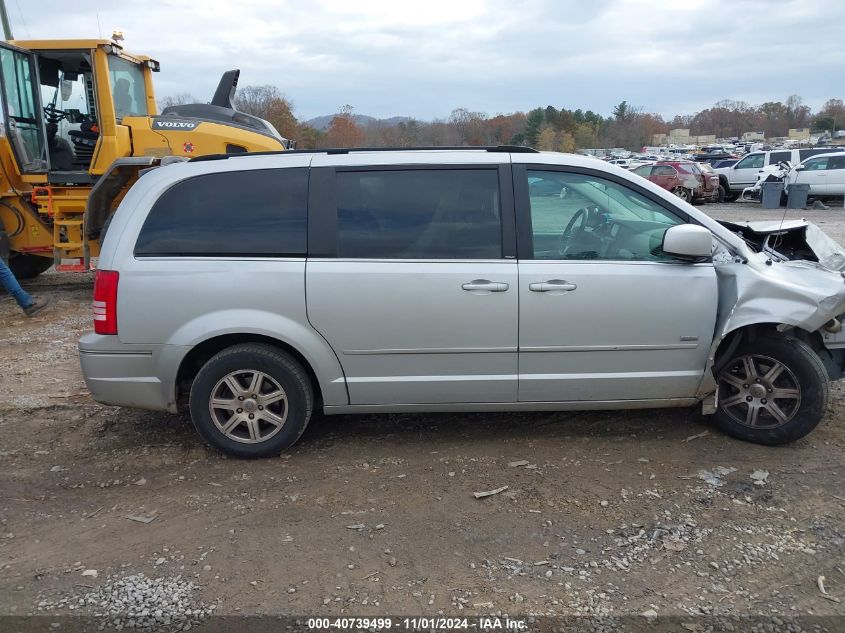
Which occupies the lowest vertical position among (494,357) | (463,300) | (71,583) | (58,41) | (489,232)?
(71,583)

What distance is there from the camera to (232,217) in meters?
4.10

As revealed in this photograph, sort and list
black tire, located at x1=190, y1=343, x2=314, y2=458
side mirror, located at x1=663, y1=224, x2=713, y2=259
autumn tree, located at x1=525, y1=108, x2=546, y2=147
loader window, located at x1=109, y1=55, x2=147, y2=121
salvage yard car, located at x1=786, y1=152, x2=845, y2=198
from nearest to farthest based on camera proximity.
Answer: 1. side mirror, located at x1=663, y1=224, x2=713, y2=259
2. black tire, located at x1=190, y1=343, x2=314, y2=458
3. loader window, located at x1=109, y1=55, x2=147, y2=121
4. salvage yard car, located at x1=786, y1=152, x2=845, y2=198
5. autumn tree, located at x1=525, y1=108, x2=546, y2=147

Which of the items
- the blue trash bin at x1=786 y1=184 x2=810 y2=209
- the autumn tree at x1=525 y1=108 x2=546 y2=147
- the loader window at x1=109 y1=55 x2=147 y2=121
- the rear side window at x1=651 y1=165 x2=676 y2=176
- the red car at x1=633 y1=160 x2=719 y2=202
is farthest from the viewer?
the autumn tree at x1=525 y1=108 x2=546 y2=147

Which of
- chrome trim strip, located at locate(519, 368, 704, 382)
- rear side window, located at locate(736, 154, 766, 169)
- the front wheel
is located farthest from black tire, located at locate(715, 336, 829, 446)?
rear side window, located at locate(736, 154, 766, 169)

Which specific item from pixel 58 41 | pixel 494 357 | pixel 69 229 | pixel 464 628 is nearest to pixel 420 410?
pixel 494 357

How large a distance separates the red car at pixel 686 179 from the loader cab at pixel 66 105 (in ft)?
60.9

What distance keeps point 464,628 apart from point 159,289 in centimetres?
259

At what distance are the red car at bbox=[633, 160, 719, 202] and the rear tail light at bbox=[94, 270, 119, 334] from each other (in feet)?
71.3

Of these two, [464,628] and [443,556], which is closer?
[464,628]

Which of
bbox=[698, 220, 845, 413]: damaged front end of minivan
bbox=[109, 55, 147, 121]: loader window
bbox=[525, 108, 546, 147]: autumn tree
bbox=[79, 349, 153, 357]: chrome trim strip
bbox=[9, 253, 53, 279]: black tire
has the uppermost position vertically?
bbox=[525, 108, 546, 147]: autumn tree

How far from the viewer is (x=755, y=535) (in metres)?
3.30

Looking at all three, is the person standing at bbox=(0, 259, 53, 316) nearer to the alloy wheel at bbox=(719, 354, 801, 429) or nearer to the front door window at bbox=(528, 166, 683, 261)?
the front door window at bbox=(528, 166, 683, 261)

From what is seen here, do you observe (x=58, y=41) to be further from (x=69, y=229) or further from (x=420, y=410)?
(x=420, y=410)

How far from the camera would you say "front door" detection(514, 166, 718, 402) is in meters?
4.00
